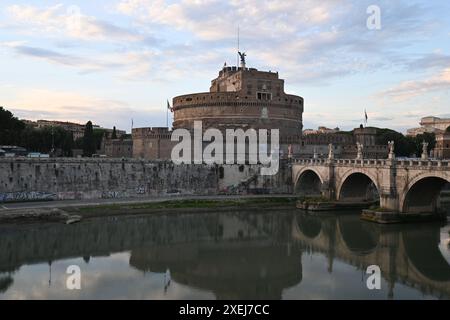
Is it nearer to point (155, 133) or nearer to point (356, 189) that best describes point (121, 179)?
point (155, 133)

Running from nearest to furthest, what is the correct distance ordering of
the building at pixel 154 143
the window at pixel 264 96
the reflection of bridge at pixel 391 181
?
the reflection of bridge at pixel 391 181 < the building at pixel 154 143 < the window at pixel 264 96

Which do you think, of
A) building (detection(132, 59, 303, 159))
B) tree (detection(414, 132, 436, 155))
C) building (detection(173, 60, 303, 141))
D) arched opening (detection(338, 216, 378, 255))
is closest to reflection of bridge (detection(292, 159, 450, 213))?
arched opening (detection(338, 216, 378, 255))

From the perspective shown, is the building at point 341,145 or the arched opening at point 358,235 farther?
the building at point 341,145

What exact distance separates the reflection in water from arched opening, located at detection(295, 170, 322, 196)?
334 inches

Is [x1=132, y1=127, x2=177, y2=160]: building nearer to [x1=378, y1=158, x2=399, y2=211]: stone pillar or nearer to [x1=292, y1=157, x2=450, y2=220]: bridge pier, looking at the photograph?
[x1=292, y1=157, x2=450, y2=220]: bridge pier

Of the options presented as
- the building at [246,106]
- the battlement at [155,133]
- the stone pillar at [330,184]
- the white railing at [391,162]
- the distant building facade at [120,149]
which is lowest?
the stone pillar at [330,184]

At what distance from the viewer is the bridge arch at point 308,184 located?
115ft

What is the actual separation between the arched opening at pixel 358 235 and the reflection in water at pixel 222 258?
1.7 inches

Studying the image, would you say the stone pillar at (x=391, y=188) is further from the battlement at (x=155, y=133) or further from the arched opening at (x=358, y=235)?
the battlement at (x=155, y=133)

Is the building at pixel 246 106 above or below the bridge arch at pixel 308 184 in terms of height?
above

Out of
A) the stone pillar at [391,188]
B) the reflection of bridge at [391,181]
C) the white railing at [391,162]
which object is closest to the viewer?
the white railing at [391,162]

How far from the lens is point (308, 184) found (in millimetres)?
35750

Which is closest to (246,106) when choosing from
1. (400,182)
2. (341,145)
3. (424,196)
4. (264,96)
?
(264,96)

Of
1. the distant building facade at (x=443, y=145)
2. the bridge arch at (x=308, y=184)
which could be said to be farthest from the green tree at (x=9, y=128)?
the distant building facade at (x=443, y=145)
